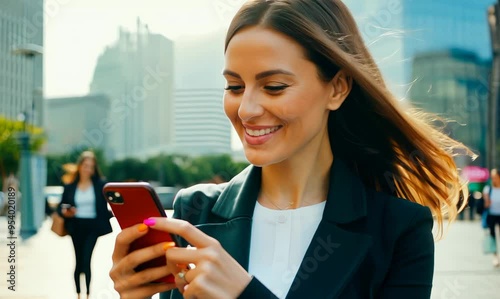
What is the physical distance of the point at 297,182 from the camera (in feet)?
6.04

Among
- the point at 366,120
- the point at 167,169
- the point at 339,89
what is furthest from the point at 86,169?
the point at 167,169

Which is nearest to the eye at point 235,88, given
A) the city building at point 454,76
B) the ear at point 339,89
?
the ear at point 339,89

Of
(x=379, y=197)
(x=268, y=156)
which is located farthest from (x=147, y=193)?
(x=379, y=197)

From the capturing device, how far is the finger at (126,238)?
1.35 meters

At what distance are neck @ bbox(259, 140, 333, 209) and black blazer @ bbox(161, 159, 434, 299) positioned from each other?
0.12 ft

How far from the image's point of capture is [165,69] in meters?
55.0

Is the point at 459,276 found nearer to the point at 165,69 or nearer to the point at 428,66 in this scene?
the point at 165,69

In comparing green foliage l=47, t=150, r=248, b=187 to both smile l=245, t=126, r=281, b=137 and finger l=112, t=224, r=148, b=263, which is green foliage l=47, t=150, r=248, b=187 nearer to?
smile l=245, t=126, r=281, b=137

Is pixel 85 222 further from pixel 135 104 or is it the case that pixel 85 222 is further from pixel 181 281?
pixel 135 104

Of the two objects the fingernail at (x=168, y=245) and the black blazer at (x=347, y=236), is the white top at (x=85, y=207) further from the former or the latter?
the fingernail at (x=168, y=245)

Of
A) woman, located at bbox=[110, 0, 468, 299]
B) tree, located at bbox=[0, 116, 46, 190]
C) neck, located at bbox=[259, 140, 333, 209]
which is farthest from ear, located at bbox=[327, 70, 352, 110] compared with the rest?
tree, located at bbox=[0, 116, 46, 190]

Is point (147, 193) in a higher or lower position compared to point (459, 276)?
higher

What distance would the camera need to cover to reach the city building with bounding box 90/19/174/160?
212ft

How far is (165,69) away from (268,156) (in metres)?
54.2
